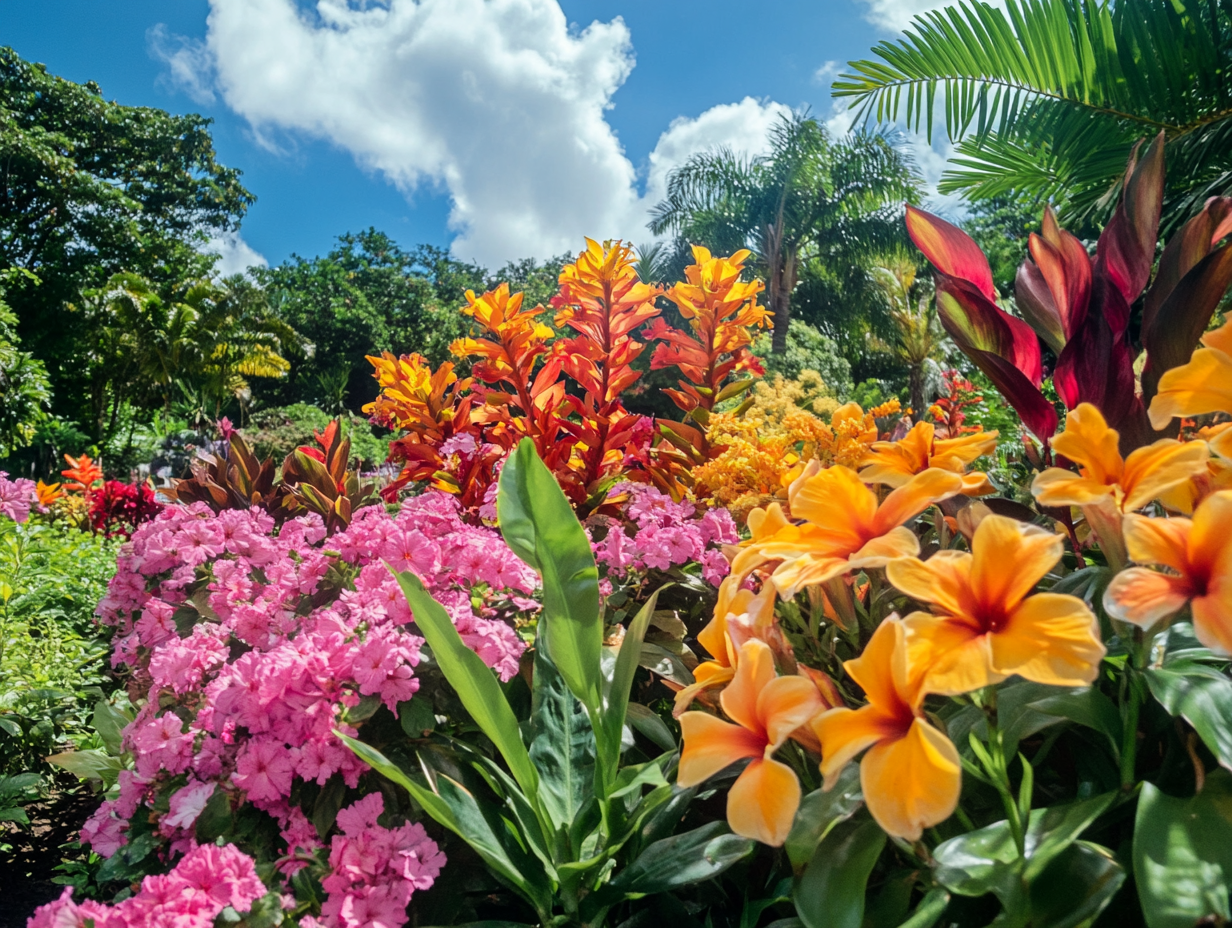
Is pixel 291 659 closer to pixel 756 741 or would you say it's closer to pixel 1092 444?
pixel 756 741

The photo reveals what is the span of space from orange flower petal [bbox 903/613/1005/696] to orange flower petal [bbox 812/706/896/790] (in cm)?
5

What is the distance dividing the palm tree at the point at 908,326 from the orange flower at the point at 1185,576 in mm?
21272

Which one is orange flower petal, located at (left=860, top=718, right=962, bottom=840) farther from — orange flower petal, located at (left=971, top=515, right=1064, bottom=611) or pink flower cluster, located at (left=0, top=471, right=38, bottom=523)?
pink flower cluster, located at (left=0, top=471, right=38, bottom=523)

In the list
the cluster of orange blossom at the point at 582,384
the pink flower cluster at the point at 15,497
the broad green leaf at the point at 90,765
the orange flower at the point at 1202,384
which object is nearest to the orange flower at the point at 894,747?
the orange flower at the point at 1202,384

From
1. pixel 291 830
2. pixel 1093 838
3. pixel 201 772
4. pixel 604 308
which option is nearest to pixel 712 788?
pixel 1093 838

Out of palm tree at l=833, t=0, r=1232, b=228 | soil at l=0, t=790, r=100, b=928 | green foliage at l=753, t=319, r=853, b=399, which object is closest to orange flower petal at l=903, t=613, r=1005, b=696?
soil at l=0, t=790, r=100, b=928

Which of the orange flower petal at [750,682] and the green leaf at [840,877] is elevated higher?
the orange flower petal at [750,682]

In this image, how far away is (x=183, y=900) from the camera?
0.83 m

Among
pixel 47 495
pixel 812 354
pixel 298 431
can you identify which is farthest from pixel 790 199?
pixel 47 495

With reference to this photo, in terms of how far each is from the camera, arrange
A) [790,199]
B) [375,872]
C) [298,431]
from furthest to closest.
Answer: [790,199], [298,431], [375,872]

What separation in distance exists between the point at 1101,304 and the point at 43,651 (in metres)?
3.14

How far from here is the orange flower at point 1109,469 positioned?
2.07 feet

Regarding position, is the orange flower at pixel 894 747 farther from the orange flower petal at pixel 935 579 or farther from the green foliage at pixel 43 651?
the green foliage at pixel 43 651

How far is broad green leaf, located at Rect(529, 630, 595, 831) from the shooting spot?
97 centimetres
